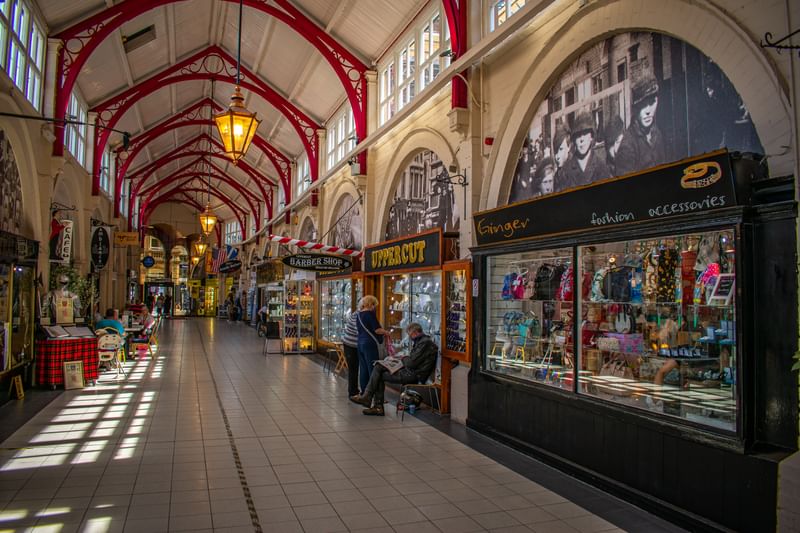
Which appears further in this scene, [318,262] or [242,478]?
[318,262]

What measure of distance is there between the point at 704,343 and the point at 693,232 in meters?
0.83

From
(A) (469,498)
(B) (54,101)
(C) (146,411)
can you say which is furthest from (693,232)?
(B) (54,101)

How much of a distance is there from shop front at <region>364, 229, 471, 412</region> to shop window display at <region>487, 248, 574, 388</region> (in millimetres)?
477

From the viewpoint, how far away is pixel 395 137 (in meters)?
11.0

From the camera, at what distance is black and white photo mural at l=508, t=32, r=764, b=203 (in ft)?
14.3

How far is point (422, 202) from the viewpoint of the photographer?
32.2 feet

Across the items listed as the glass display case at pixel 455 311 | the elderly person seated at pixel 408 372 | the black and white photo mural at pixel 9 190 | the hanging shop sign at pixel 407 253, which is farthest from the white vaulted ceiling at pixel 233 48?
the elderly person seated at pixel 408 372

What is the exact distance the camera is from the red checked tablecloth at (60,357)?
9375 mm

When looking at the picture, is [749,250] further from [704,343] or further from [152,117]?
[152,117]

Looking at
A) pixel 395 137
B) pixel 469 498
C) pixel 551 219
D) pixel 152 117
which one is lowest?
pixel 469 498

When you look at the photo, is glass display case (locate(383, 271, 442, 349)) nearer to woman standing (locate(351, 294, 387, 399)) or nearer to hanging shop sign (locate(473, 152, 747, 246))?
woman standing (locate(351, 294, 387, 399))

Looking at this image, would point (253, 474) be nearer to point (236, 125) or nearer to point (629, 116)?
point (629, 116)

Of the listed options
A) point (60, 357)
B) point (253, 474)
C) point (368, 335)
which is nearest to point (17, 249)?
point (60, 357)

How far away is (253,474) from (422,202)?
5.76 metres
